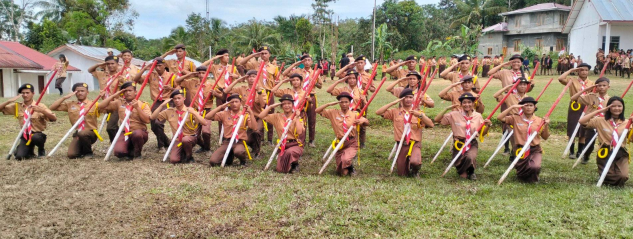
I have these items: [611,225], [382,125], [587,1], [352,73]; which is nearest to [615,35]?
[587,1]

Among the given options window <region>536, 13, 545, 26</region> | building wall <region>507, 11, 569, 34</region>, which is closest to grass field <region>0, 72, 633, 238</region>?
building wall <region>507, 11, 569, 34</region>

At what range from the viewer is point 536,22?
42.2 metres

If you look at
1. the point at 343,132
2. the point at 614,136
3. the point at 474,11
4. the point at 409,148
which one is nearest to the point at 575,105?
the point at 614,136

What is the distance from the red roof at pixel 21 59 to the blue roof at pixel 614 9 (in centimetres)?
3395

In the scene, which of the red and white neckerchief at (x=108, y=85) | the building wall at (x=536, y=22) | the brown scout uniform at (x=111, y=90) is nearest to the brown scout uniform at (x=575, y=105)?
the brown scout uniform at (x=111, y=90)

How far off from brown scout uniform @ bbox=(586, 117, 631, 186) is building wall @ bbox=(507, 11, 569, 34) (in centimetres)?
3763

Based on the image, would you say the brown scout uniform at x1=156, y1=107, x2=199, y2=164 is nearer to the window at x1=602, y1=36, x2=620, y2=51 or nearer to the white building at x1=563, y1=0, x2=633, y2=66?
the white building at x1=563, y1=0, x2=633, y2=66

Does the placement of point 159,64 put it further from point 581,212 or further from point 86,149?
point 581,212

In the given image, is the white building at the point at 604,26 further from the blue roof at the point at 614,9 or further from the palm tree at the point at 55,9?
the palm tree at the point at 55,9

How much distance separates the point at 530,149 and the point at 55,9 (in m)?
52.3

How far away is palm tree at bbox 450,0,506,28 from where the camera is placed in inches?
1813

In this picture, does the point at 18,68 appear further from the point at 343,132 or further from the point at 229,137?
the point at 343,132

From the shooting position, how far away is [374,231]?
525 cm

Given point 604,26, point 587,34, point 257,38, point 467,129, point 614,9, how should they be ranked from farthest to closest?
1. point 257,38
2. point 587,34
3. point 604,26
4. point 614,9
5. point 467,129
